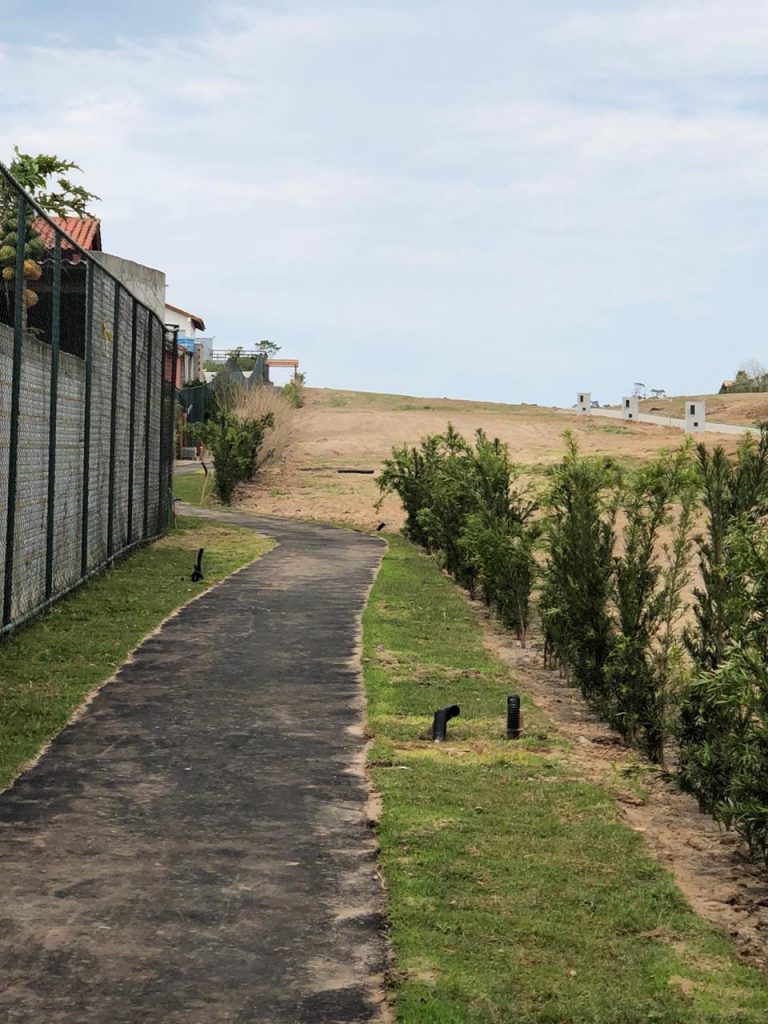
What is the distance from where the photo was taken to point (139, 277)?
3556cm

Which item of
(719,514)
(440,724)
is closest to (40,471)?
(440,724)

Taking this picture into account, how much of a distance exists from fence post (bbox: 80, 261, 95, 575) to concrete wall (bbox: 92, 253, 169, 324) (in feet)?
58.8

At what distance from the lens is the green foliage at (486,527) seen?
15422mm

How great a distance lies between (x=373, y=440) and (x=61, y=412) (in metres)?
42.4

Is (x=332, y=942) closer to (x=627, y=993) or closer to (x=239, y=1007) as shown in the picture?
(x=239, y=1007)

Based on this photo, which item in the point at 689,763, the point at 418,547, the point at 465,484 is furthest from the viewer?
the point at 418,547

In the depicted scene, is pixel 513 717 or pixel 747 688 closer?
pixel 747 688

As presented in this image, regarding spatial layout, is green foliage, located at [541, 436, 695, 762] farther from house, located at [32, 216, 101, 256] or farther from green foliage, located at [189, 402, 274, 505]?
green foliage, located at [189, 402, 274, 505]

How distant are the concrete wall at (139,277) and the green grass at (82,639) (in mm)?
14325

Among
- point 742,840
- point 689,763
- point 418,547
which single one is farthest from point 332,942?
point 418,547

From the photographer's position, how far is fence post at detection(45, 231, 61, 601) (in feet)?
44.3

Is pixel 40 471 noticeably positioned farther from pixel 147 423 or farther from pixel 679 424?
pixel 679 424

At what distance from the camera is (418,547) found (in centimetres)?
2562

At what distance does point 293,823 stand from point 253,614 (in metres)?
7.64
